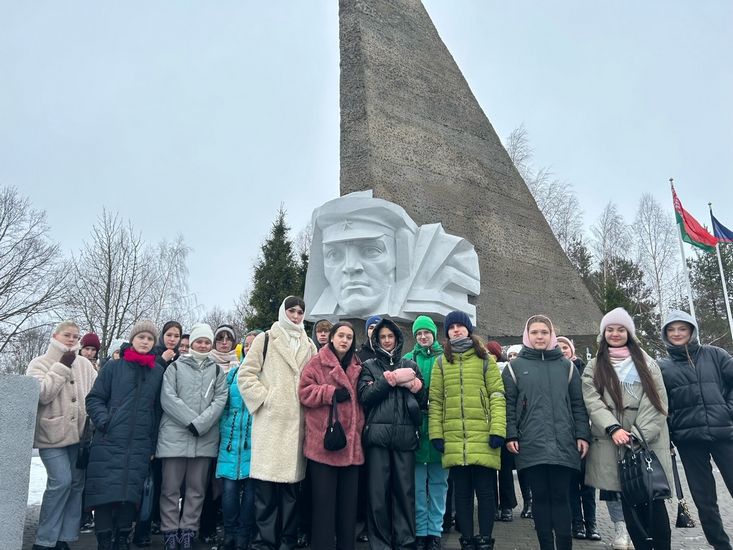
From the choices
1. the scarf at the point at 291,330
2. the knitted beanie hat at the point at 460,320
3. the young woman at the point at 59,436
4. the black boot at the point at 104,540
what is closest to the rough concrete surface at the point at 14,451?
the young woman at the point at 59,436

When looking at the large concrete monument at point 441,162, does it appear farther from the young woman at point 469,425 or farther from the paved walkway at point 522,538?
the young woman at point 469,425

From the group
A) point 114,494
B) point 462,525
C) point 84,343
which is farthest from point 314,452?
point 84,343

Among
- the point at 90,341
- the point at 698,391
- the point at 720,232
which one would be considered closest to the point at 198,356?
the point at 90,341

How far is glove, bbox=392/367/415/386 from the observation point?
142 inches

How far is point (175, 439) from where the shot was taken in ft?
12.6

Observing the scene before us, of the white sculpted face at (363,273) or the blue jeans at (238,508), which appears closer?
the blue jeans at (238,508)

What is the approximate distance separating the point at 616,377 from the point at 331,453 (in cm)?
181

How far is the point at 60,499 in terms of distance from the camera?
367 centimetres

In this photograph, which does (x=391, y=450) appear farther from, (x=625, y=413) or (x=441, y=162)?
(x=441, y=162)

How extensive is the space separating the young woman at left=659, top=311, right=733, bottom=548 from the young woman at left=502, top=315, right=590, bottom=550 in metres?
0.63

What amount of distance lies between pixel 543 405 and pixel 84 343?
13.2 ft

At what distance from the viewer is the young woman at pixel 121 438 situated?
3.59 meters

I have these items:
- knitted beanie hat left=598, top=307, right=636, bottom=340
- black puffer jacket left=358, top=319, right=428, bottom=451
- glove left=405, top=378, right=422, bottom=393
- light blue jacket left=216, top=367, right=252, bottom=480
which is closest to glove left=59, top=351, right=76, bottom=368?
light blue jacket left=216, top=367, right=252, bottom=480

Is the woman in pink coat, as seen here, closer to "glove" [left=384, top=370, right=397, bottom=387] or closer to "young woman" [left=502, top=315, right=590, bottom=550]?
"glove" [left=384, top=370, right=397, bottom=387]
